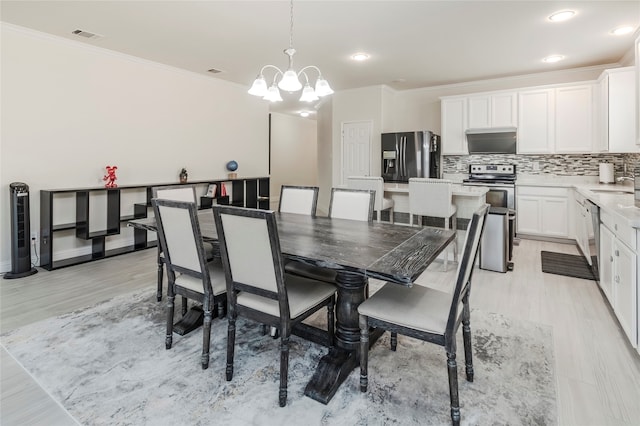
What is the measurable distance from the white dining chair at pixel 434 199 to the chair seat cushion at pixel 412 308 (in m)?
2.21

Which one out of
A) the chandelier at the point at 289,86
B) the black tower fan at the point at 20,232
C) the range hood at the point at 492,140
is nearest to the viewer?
the chandelier at the point at 289,86

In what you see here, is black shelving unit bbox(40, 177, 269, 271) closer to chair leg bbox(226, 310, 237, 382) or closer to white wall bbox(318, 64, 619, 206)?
white wall bbox(318, 64, 619, 206)

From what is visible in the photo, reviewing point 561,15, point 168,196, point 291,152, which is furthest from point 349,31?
point 291,152

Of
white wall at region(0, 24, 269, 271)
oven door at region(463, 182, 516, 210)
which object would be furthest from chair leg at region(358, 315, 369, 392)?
oven door at region(463, 182, 516, 210)

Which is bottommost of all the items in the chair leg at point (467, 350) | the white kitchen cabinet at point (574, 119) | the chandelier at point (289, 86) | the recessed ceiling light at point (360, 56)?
the chair leg at point (467, 350)

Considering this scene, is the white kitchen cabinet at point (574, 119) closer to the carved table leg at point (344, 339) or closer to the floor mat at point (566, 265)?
the floor mat at point (566, 265)

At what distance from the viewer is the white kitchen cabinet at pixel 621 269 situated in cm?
210

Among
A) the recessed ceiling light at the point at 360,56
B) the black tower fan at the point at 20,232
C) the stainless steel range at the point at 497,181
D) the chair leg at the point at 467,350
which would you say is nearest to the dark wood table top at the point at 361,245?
the chair leg at the point at 467,350

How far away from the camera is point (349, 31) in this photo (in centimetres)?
376

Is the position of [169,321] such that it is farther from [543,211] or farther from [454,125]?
[454,125]

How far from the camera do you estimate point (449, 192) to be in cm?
396

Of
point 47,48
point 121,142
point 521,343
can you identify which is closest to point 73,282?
point 121,142

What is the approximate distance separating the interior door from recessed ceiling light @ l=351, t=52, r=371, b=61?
75.6 inches

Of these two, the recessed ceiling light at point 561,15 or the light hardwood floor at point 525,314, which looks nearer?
the light hardwood floor at point 525,314
